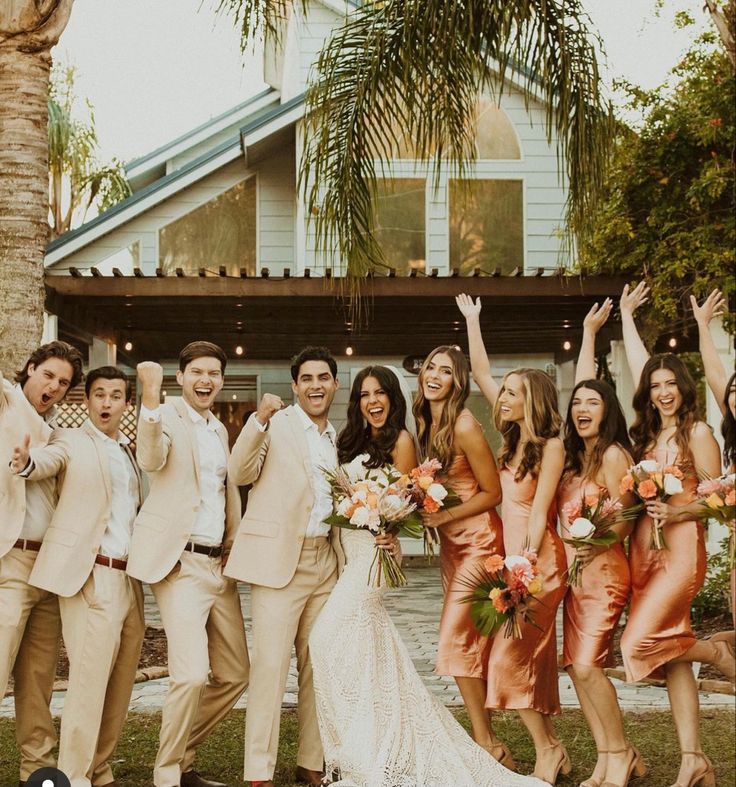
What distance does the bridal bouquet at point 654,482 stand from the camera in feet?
17.4

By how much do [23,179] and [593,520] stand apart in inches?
212

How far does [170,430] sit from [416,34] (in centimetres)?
497

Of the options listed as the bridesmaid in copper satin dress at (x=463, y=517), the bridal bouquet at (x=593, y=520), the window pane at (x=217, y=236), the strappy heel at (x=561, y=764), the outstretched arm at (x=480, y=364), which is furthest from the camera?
the window pane at (x=217, y=236)

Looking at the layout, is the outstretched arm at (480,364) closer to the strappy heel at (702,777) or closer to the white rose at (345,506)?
the white rose at (345,506)

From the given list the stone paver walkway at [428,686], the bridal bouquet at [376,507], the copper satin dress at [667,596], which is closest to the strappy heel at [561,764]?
the copper satin dress at [667,596]

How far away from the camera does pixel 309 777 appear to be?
589 centimetres

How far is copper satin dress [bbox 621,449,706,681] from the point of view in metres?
5.58

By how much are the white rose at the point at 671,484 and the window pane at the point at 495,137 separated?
434 inches

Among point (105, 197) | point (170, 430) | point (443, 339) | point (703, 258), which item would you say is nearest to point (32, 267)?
point (170, 430)

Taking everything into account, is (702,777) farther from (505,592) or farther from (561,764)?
(505,592)

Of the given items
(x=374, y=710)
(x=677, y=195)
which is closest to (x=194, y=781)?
(x=374, y=710)

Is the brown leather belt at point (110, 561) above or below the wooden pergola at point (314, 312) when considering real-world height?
below

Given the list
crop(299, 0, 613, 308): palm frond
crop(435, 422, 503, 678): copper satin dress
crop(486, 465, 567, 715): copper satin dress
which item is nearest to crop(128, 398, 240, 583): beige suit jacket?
crop(435, 422, 503, 678): copper satin dress

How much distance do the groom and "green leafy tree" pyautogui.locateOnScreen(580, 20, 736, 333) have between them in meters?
7.03
